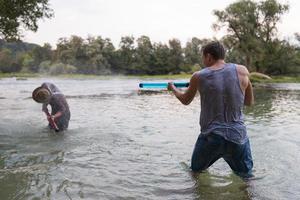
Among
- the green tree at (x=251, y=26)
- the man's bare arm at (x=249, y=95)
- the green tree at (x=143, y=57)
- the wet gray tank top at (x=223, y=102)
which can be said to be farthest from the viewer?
the green tree at (x=143, y=57)

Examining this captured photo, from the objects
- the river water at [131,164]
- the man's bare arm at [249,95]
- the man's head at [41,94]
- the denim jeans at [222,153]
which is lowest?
the river water at [131,164]

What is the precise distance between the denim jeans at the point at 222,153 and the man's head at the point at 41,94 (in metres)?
6.08

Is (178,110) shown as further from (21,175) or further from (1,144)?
(21,175)

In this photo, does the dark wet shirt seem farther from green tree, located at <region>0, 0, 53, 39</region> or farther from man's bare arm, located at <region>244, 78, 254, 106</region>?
green tree, located at <region>0, 0, 53, 39</region>

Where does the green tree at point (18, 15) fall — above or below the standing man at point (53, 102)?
above

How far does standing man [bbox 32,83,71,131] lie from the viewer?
11195 millimetres

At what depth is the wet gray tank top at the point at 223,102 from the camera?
5.80 m

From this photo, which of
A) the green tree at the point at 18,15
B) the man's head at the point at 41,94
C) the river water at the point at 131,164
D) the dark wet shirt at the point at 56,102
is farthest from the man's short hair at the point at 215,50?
the green tree at the point at 18,15

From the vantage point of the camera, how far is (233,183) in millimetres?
7156

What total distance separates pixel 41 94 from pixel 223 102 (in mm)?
6657

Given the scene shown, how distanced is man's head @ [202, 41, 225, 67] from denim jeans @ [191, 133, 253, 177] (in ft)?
3.52

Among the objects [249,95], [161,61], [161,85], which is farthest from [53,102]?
[161,61]

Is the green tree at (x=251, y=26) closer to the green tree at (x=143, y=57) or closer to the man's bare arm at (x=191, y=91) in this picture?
the green tree at (x=143, y=57)

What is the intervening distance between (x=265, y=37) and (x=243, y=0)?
298 inches
